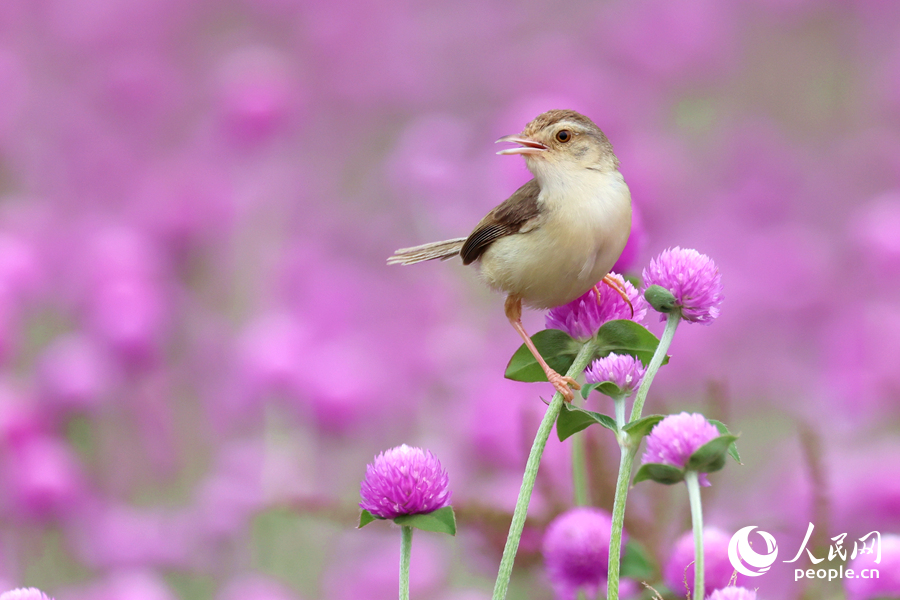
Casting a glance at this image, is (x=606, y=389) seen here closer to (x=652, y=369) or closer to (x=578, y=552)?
(x=652, y=369)

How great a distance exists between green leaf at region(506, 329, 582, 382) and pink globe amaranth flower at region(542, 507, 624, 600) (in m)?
0.21

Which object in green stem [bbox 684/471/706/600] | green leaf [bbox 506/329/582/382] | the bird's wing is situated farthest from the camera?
the bird's wing

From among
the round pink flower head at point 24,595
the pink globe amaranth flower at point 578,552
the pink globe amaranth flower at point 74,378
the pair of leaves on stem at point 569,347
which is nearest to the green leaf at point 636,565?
the pink globe amaranth flower at point 578,552

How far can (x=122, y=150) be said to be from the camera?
3434 millimetres

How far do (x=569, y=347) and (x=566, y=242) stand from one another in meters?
0.10

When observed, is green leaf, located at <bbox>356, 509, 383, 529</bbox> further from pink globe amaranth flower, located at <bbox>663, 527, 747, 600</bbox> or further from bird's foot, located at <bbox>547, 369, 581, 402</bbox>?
pink globe amaranth flower, located at <bbox>663, 527, 747, 600</bbox>

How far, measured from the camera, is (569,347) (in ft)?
2.56

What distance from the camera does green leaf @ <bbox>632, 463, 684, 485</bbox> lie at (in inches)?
23.7

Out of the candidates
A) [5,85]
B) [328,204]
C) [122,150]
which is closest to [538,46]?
[328,204]

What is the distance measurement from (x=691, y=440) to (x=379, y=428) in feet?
5.65

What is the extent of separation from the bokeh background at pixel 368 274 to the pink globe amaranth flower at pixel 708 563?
178 millimetres

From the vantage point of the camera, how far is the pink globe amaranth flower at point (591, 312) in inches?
29.7

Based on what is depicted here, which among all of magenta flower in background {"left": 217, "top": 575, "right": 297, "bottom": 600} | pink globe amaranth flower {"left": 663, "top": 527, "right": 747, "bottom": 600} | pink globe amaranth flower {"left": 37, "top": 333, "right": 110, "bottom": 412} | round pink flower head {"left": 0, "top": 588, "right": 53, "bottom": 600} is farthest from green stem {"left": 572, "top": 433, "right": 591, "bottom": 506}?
pink globe amaranth flower {"left": 37, "top": 333, "right": 110, "bottom": 412}

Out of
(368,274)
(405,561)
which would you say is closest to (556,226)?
(405,561)
